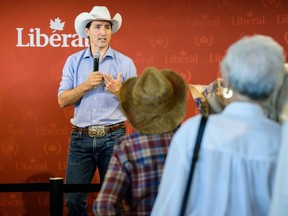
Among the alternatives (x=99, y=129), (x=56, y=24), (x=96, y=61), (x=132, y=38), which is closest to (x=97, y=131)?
(x=99, y=129)

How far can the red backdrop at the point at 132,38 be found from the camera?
4789 millimetres

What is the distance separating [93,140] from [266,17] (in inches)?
78.2

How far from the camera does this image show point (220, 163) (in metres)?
1.74

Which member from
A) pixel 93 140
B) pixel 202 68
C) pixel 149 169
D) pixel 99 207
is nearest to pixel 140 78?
pixel 149 169

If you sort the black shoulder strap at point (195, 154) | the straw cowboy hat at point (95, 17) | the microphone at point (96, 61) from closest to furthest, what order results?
the black shoulder strap at point (195, 154), the microphone at point (96, 61), the straw cowboy hat at point (95, 17)

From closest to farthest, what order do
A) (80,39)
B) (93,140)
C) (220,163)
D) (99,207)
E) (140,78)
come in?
(220,163) → (99,207) → (140,78) → (93,140) → (80,39)

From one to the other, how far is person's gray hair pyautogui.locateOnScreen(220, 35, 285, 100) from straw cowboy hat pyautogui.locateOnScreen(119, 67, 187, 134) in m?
0.36

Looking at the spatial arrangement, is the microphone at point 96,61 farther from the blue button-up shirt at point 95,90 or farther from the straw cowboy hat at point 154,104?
the straw cowboy hat at point 154,104

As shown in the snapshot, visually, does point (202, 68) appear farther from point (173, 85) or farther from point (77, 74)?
point (173, 85)

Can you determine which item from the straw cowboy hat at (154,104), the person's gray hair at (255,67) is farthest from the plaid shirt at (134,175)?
the person's gray hair at (255,67)

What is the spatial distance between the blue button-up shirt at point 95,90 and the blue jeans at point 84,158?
108 mm

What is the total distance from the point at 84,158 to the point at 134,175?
1928mm

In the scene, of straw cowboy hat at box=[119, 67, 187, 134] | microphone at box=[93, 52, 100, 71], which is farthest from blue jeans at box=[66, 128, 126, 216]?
straw cowboy hat at box=[119, 67, 187, 134]

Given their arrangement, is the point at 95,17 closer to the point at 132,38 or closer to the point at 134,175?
the point at 132,38
